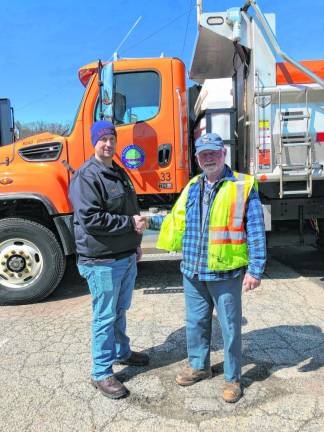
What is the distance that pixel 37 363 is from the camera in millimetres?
3453

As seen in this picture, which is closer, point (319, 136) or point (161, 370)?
point (161, 370)

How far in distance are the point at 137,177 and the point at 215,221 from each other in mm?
2423

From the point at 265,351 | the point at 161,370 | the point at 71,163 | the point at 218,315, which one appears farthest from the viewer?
the point at 71,163

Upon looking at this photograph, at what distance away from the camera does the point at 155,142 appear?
499 centimetres

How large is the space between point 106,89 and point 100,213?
2.38 meters

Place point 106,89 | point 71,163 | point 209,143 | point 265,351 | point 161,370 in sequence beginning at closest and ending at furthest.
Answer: point 209,143 → point 161,370 → point 265,351 → point 106,89 → point 71,163

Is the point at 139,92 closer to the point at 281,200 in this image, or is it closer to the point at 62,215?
the point at 62,215

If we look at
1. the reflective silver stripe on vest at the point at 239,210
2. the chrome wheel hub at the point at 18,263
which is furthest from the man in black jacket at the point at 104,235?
the chrome wheel hub at the point at 18,263

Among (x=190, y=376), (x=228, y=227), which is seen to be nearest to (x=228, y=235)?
(x=228, y=227)

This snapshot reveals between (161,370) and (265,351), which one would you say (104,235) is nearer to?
(161,370)

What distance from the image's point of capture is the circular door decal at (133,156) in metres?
4.97

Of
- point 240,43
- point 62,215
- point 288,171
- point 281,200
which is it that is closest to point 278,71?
point 240,43

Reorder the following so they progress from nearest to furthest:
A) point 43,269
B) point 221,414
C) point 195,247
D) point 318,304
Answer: point 221,414 → point 195,247 → point 318,304 → point 43,269

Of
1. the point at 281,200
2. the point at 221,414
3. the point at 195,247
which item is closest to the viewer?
the point at 221,414
